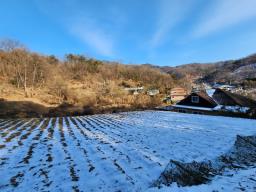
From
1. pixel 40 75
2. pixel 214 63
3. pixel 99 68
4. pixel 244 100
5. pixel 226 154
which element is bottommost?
pixel 226 154

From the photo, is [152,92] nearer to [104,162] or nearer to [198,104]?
[198,104]

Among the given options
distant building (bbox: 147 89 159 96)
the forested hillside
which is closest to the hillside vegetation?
distant building (bbox: 147 89 159 96)

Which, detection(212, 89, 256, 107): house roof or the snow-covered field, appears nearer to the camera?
the snow-covered field

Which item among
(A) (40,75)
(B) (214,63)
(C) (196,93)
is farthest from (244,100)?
(B) (214,63)

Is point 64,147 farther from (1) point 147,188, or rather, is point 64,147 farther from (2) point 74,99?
(2) point 74,99

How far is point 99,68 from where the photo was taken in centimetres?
5581

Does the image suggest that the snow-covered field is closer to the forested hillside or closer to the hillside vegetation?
the hillside vegetation

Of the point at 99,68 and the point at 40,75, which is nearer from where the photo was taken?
the point at 40,75

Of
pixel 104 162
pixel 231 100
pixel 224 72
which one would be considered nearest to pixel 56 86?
pixel 231 100

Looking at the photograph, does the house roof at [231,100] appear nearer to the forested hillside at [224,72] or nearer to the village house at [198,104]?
the village house at [198,104]

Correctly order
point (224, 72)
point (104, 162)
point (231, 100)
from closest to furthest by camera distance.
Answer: point (104, 162) → point (231, 100) → point (224, 72)

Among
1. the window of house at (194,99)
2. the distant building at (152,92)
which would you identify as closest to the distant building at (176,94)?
the distant building at (152,92)

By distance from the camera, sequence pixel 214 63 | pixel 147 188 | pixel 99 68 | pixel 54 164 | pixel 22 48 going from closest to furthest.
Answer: pixel 147 188
pixel 54 164
pixel 22 48
pixel 99 68
pixel 214 63

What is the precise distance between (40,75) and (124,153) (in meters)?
35.4
